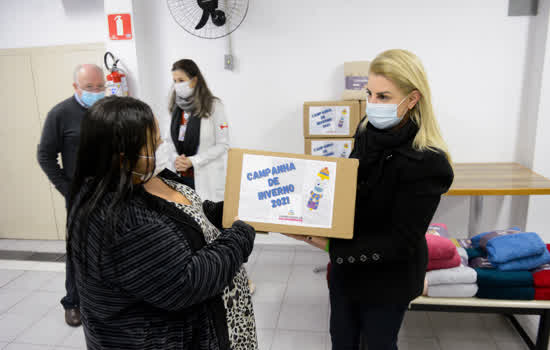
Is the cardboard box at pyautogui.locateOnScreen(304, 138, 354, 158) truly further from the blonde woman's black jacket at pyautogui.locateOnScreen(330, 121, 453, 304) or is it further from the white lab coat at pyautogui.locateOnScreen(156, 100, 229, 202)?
the blonde woman's black jacket at pyautogui.locateOnScreen(330, 121, 453, 304)

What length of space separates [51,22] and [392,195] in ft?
12.1

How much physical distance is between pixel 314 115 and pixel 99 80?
1.42 m

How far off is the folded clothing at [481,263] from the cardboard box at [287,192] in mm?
1233

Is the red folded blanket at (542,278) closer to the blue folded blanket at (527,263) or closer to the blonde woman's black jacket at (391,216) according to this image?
the blue folded blanket at (527,263)

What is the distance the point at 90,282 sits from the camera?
91 cm

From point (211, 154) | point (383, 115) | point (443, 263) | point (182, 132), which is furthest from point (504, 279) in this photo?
point (182, 132)

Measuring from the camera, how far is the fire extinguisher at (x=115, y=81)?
9.96ft

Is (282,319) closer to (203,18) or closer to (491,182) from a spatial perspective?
(491,182)

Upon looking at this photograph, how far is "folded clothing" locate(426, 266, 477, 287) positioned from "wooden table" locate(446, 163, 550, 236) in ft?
1.96

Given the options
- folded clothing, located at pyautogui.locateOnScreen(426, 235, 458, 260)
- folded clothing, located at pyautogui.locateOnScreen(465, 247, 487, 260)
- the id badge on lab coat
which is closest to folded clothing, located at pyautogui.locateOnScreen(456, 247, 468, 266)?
folded clothing, located at pyautogui.locateOnScreen(465, 247, 487, 260)

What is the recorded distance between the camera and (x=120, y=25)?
3121 mm

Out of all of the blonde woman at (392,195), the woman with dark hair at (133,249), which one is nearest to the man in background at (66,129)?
the woman with dark hair at (133,249)

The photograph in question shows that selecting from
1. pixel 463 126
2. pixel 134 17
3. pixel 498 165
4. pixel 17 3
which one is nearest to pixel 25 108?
pixel 17 3

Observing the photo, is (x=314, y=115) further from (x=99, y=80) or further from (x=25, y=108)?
(x=25, y=108)
